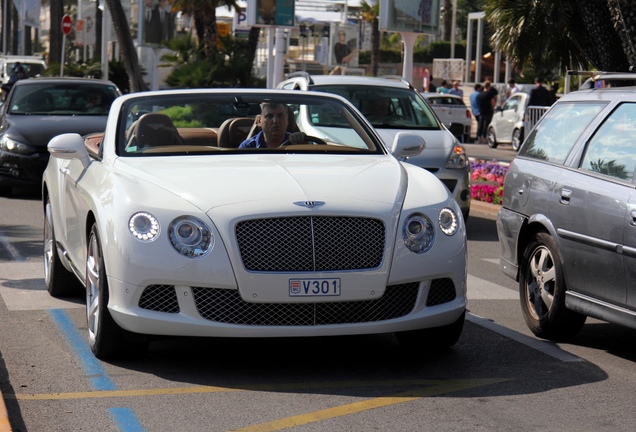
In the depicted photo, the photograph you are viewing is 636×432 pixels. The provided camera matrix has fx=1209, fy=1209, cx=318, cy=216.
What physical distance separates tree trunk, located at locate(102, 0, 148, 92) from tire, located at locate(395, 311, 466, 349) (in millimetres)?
26879

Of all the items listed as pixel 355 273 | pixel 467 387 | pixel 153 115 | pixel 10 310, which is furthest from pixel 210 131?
pixel 467 387

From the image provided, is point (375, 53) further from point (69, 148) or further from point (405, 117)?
point (69, 148)

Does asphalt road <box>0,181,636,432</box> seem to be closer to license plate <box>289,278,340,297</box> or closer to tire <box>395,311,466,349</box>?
tire <box>395,311,466,349</box>

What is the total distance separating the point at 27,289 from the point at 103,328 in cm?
291

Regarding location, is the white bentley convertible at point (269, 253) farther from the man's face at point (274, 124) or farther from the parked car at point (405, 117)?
the parked car at point (405, 117)

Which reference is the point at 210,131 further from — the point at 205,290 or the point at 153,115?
the point at 205,290

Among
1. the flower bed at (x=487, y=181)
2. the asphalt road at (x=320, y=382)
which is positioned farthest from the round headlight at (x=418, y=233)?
the flower bed at (x=487, y=181)

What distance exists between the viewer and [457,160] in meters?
14.0

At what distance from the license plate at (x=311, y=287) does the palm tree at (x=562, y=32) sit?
1406 centimetres

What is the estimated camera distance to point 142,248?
623 centimetres

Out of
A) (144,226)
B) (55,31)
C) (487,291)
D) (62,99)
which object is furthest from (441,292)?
(55,31)

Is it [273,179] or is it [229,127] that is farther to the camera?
[229,127]

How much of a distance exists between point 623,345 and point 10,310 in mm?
4141

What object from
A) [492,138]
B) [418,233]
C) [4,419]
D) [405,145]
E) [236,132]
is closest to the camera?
[4,419]
